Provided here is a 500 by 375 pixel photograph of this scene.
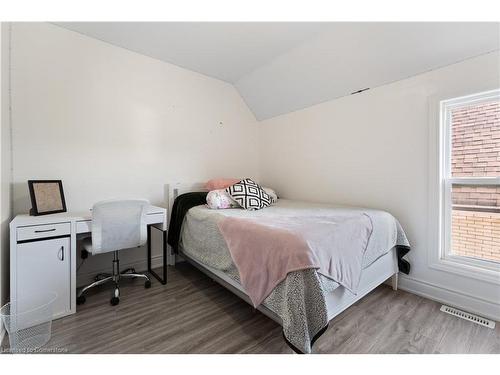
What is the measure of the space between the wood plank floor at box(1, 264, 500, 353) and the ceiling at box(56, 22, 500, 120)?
2.05 m

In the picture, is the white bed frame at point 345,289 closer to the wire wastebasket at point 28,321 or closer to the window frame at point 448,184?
the window frame at point 448,184

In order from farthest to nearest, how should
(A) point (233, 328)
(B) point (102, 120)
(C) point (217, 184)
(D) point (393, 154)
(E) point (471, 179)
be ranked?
(C) point (217, 184) → (B) point (102, 120) → (D) point (393, 154) → (E) point (471, 179) → (A) point (233, 328)

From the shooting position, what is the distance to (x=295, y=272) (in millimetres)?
1163

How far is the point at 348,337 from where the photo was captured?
1.45 meters

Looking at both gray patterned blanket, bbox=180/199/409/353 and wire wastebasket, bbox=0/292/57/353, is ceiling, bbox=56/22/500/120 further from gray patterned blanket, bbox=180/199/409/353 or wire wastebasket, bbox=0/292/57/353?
wire wastebasket, bbox=0/292/57/353

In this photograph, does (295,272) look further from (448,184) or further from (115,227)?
(448,184)

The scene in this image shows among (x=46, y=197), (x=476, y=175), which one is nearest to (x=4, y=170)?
(x=46, y=197)

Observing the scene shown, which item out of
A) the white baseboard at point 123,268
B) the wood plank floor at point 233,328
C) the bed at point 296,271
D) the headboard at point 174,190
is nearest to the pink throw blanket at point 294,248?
the bed at point 296,271

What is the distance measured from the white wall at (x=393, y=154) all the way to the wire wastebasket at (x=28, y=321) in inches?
108

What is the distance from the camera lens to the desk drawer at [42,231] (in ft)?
5.03

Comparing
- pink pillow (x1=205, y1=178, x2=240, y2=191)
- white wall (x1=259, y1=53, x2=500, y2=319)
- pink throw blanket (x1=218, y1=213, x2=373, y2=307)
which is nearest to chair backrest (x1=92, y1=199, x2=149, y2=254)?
pink throw blanket (x1=218, y1=213, x2=373, y2=307)

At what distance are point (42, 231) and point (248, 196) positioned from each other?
1.71 m

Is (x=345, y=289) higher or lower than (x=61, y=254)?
lower

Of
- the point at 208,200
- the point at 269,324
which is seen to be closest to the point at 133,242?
the point at 208,200
